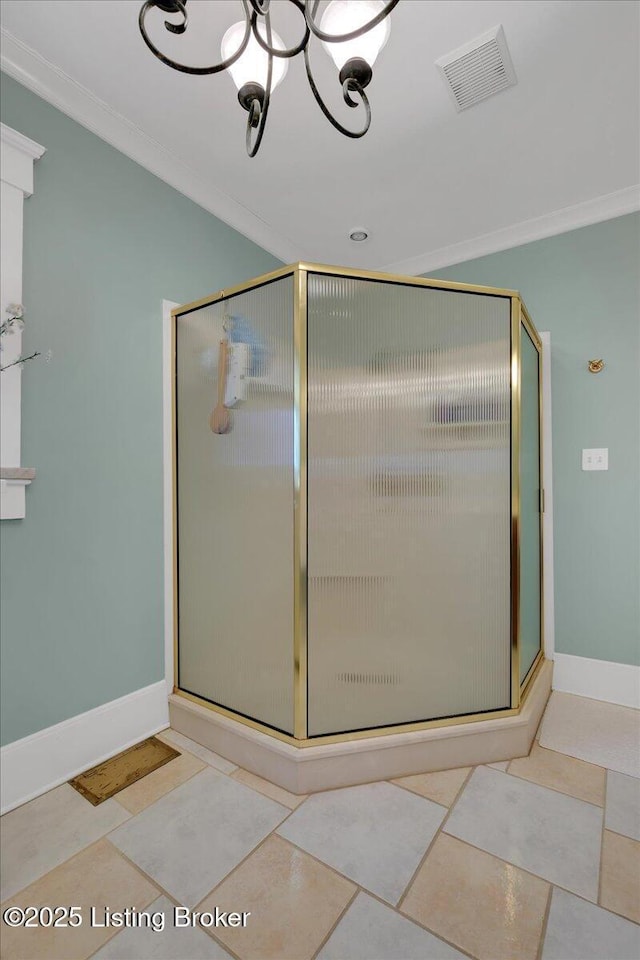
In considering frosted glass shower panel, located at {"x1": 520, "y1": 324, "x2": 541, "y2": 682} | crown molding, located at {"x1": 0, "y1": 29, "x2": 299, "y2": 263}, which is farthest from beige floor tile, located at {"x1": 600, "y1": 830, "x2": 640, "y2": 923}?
crown molding, located at {"x1": 0, "y1": 29, "x2": 299, "y2": 263}

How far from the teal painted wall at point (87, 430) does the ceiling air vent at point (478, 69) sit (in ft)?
4.10

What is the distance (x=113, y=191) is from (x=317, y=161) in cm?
89

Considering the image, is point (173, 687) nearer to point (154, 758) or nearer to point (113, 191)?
point (154, 758)

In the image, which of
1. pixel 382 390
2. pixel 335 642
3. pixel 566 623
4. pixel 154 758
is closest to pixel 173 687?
pixel 154 758

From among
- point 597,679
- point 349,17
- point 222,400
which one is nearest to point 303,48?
point 349,17

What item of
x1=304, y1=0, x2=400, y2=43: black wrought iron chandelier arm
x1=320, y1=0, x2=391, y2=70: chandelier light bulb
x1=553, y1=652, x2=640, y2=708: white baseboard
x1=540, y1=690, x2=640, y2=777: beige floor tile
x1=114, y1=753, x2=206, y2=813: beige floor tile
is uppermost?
x1=320, y1=0, x2=391, y2=70: chandelier light bulb

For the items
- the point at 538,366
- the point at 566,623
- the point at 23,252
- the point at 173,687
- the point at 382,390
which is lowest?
the point at 173,687

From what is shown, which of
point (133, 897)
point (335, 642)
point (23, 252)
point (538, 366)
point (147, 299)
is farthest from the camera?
point (538, 366)

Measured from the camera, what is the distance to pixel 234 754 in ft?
5.85

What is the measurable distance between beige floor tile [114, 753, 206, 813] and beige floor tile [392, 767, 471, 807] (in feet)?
2.52

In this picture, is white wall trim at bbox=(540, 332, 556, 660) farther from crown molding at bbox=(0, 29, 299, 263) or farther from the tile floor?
crown molding at bbox=(0, 29, 299, 263)

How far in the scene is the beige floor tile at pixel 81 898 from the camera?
1087 mm

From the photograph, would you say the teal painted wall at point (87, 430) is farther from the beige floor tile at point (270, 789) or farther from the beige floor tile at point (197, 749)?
the beige floor tile at point (270, 789)

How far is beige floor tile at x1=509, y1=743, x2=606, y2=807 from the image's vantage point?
1627 mm
